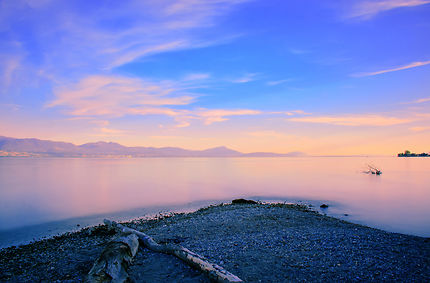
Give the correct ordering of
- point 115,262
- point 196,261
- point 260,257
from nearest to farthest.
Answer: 1. point 115,262
2. point 196,261
3. point 260,257

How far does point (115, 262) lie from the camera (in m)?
5.74

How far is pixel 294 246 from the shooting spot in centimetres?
759

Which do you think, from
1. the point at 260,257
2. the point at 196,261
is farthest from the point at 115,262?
the point at 260,257

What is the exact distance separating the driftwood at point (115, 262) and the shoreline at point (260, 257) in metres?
0.30

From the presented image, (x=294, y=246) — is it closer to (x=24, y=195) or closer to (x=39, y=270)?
(x=39, y=270)

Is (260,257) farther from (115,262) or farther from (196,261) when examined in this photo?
(115,262)

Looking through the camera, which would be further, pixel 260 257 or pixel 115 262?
pixel 260 257

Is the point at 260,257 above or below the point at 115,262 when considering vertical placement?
below

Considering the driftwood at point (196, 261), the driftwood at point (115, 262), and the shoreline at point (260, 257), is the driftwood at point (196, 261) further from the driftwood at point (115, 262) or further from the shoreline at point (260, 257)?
the driftwood at point (115, 262)

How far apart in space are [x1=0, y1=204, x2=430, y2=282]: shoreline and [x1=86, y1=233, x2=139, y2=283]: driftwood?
0.30 meters

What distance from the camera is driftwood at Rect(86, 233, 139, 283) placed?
17.6ft

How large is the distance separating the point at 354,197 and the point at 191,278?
22.7 m

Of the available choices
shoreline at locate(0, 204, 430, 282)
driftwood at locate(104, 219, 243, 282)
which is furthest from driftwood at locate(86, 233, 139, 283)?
driftwood at locate(104, 219, 243, 282)

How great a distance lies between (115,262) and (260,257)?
146 inches
